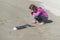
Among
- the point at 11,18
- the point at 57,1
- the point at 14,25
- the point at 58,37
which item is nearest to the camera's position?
the point at 58,37

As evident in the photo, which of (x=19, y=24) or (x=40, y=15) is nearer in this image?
(x=19, y=24)

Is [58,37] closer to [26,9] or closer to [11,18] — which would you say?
[11,18]

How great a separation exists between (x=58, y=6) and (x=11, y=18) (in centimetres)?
234

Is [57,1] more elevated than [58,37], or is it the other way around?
[57,1]

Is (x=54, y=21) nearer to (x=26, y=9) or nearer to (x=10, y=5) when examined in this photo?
(x=26, y=9)

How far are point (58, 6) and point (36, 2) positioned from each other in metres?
1.15

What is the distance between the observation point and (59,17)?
7.65m

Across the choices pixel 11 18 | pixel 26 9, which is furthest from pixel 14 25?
pixel 26 9

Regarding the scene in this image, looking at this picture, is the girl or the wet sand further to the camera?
the girl

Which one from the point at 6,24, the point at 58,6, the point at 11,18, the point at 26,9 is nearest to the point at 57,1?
the point at 58,6

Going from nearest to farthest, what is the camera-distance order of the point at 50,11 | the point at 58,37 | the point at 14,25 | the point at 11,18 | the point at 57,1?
the point at 58,37
the point at 14,25
the point at 11,18
the point at 50,11
the point at 57,1

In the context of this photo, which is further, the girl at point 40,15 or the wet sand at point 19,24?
the girl at point 40,15

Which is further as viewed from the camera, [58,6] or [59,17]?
[58,6]

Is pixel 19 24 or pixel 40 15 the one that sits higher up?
pixel 40 15
